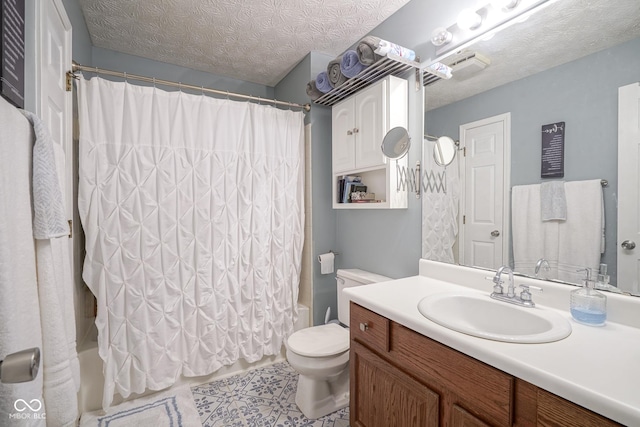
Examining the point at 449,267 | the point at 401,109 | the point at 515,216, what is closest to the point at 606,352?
the point at 515,216

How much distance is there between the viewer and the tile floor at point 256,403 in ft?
5.28

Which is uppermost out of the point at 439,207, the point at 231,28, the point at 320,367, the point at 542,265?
the point at 231,28

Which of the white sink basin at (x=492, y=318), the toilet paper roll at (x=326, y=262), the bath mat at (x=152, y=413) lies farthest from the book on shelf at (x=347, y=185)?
the bath mat at (x=152, y=413)

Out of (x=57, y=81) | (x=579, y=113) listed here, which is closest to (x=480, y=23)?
(x=579, y=113)

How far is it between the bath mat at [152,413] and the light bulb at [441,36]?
7.95ft

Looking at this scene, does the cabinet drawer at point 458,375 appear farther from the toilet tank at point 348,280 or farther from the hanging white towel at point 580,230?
the toilet tank at point 348,280

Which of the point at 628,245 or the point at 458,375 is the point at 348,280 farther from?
the point at 628,245

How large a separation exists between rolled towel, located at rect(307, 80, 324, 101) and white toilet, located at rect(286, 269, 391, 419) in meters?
1.37

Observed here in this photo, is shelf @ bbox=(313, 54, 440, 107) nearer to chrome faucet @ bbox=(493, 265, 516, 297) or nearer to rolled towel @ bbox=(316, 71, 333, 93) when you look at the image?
rolled towel @ bbox=(316, 71, 333, 93)

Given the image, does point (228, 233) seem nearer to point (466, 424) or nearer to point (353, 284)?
point (353, 284)

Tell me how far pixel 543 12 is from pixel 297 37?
145 centimetres

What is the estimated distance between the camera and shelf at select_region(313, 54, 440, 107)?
156cm

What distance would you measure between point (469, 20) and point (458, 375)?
1499 millimetres

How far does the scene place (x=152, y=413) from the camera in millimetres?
1657
